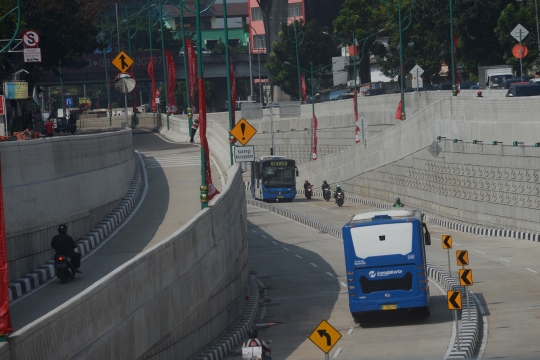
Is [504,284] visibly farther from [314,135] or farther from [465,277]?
[314,135]

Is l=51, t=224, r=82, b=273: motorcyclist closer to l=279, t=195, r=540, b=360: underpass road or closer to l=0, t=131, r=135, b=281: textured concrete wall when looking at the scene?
l=0, t=131, r=135, b=281: textured concrete wall

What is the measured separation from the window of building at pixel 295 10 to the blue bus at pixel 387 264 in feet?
326

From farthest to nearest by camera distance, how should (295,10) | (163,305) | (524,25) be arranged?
(295,10), (524,25), (163,305)

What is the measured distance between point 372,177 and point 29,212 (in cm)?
3960

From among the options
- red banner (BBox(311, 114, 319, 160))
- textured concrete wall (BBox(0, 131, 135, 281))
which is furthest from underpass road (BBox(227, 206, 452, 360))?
red banner (BBox(311, 114, 319, 160))

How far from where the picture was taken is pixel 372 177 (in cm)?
6116

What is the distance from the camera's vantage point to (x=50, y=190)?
24.8 metres

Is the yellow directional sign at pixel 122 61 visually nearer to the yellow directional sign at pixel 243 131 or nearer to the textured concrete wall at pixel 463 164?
the yellow directional sign at pixel 243 131

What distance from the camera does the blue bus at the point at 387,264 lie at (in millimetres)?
26375

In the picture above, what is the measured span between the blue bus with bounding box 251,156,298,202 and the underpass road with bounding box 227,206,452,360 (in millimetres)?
16523

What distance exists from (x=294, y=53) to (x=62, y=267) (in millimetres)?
86425

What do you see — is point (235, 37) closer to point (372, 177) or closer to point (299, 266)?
point (372, 177)

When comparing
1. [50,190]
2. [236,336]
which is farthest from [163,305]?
[236,336]

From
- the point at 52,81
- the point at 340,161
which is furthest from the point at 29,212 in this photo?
the point at 52,81
